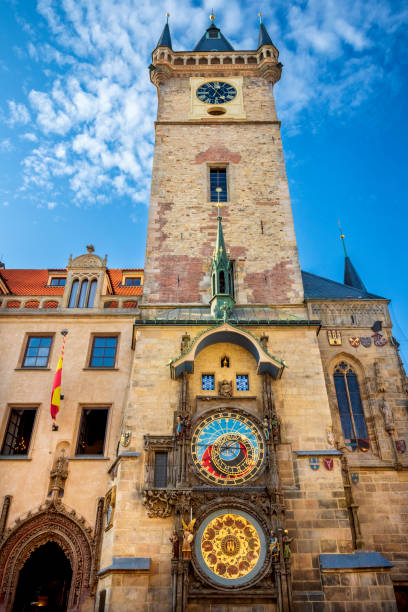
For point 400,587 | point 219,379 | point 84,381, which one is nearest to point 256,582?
point 400,587

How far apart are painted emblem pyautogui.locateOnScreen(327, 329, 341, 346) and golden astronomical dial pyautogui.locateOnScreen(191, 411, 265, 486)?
4.38 m

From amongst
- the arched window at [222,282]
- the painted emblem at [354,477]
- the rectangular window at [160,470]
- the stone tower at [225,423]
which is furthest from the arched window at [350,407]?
the rectangular window at [160,470]

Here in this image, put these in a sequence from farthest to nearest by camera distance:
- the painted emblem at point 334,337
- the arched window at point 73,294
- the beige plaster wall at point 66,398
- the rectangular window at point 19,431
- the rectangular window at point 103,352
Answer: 1. the arched window at point 73,294
2. the rectangular window at point 103,352
3. the painted emblem at point 334,337
4. the rectangular window at point 19,431
5. the beige plaster wall at point 66,398

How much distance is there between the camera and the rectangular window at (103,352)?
51.1 feet

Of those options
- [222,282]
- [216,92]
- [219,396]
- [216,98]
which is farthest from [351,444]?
[216,92]

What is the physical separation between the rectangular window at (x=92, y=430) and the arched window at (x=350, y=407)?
686cm

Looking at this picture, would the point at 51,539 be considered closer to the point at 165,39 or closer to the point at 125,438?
the point at 125,438

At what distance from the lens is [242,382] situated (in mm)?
12828

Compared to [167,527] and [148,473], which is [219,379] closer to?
[148,473]

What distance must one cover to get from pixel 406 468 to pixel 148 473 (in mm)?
6658

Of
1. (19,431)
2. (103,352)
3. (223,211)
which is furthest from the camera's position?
(223,211)

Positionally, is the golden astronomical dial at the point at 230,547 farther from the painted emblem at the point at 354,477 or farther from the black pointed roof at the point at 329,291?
the black pointed roof at the point at 329,291

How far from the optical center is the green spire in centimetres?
1425

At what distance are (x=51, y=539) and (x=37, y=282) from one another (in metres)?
9.80
